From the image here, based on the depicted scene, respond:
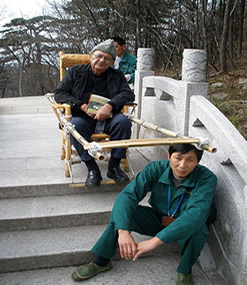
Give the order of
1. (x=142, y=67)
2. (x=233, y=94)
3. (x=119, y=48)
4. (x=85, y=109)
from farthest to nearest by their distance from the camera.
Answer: (x=233, y=94)
(x=119, y=48)
(x=142, y=67)
(x=85, y=109)

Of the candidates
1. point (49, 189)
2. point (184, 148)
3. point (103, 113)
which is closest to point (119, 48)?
point (103, 113)

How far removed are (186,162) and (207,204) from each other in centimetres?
35

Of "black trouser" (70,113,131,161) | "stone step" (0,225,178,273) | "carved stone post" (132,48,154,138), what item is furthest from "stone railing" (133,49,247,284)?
"carved stone post" (132,48,154,138)

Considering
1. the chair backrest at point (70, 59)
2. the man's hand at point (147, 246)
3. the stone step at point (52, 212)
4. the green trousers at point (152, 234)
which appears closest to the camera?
the man's hand at point (147, 246)

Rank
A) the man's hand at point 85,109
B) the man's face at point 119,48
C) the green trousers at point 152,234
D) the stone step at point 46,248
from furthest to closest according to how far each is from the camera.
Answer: the man's face at point 119,48 → the man's hand at point 85,109 → the stone step at point 46,248 → the green trousers at point 152,234

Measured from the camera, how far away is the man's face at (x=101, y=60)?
11.8 feet

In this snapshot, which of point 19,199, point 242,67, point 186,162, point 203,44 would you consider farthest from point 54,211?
point 242,67

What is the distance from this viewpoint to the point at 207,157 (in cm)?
303

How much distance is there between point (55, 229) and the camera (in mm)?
3068

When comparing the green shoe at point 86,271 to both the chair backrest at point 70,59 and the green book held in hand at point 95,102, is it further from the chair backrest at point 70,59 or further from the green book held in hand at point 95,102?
the chair backrest at point 70,59

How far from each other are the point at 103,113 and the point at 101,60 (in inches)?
24.6

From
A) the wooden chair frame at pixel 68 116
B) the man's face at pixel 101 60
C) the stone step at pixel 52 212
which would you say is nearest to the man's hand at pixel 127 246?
the stone step at pixel 52 212

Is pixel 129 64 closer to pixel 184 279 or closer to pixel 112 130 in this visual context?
pixel 112 130

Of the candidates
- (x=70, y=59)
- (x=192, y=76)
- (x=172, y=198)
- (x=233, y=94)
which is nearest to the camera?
(x=172, y=198)
